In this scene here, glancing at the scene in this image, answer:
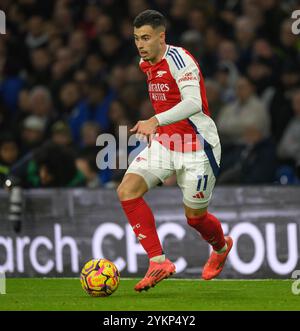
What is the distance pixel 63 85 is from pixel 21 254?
167 inches

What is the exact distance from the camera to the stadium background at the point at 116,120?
10898mm

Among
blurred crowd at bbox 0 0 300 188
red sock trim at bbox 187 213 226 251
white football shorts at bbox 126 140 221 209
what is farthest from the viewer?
blurred crowd at bbox 0 0 300 188

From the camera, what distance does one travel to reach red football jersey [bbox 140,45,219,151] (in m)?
8.66

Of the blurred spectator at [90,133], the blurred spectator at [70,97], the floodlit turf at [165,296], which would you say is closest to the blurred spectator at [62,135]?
the blurred spectator at [90,133]

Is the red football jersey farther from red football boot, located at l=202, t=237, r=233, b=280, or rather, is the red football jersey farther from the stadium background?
the stadium background

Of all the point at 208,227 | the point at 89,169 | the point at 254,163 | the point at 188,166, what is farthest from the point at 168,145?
the point at 89,169

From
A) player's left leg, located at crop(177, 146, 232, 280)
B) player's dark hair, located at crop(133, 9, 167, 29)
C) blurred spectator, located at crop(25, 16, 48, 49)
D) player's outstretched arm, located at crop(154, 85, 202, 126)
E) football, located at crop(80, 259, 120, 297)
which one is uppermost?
blurred spectator, located at crop(25, 16, 48, 49)

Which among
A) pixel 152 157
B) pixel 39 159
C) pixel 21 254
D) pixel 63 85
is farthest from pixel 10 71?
pixel 152 157

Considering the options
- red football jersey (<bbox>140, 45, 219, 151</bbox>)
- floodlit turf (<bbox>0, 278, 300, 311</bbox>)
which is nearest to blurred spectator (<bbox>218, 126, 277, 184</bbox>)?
floodlit turf (<bbox>0, 278, 300, 311</bbox>)

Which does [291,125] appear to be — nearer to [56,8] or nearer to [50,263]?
[50,263]

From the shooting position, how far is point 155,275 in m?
8.54

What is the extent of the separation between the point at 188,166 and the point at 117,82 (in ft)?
18.6

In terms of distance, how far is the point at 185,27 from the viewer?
14.4m

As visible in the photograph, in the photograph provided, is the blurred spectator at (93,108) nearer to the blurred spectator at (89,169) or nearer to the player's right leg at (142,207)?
the blurred spectator at (89,169)
